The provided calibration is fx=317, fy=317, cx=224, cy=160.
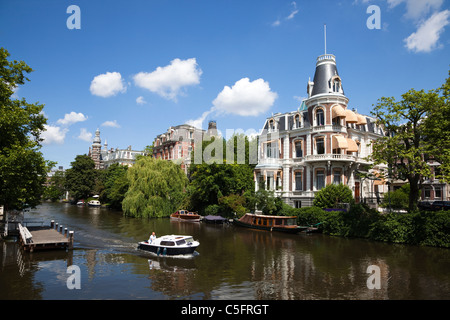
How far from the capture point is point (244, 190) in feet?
156

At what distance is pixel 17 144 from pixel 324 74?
1361 inches

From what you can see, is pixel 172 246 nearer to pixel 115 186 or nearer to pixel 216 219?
pixel 216 219

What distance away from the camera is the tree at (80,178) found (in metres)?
87.7

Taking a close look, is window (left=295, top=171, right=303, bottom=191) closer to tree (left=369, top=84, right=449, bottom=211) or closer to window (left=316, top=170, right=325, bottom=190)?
window (left=316, top=170, right=325, bottom=190)

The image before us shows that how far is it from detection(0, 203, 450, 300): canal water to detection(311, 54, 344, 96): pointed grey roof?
2030cm

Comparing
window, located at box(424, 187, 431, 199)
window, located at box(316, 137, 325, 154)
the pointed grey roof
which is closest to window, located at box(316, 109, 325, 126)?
window, located at box(316, 137, 325, 154)

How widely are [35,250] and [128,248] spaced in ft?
21.3

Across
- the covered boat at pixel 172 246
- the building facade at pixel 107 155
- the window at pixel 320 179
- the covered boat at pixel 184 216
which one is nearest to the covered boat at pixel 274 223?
the window at pixel 320 179

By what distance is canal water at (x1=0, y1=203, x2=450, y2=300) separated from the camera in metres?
15.0

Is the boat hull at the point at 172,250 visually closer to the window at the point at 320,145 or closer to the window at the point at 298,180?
the window at the point at 298,180

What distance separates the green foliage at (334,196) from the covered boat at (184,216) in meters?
18.2

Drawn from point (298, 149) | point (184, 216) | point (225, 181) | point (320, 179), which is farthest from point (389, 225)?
point (184, 216)
